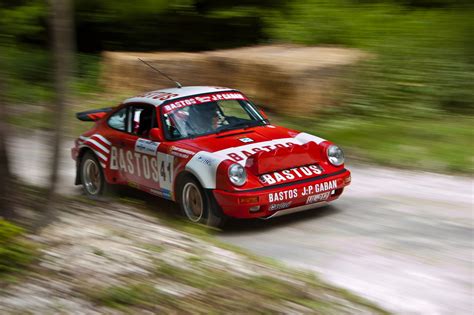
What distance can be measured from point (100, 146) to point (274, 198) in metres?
3.08

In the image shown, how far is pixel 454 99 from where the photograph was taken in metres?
14.4

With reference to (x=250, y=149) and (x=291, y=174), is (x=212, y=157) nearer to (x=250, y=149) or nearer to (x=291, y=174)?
(x=250, y=149)

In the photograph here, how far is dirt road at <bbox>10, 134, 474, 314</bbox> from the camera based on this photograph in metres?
6.57

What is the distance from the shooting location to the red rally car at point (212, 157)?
335 inches

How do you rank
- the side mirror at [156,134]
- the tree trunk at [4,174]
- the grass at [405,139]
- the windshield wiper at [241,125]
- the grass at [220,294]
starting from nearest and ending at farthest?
the grass at [220,294] → the tree trunk at [4,174] → the side mirror at [156,134] → the windshield wiper at [241,125] → the grass at [405,139]

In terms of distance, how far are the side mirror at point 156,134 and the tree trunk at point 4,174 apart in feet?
9.35

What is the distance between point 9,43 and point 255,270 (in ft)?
57.3

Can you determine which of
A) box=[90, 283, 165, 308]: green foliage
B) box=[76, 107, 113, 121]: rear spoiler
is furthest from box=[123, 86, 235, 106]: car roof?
box=[90, 283, 165, 308]: green foliage

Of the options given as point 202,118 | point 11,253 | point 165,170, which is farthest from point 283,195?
point 11,253

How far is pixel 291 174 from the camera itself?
8727 millimetres

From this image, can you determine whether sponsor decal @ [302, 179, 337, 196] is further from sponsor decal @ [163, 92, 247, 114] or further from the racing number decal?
sponsor decal @ [163, 92, 247, 114]

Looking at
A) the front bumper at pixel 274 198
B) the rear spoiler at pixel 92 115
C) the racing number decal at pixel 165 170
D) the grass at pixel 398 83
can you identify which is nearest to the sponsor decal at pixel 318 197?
the front bumper at pixel 274 198

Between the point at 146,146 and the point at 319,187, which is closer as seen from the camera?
the point at 319,187

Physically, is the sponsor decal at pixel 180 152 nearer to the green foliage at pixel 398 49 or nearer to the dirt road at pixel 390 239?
the dirt road at pixel 390 239
